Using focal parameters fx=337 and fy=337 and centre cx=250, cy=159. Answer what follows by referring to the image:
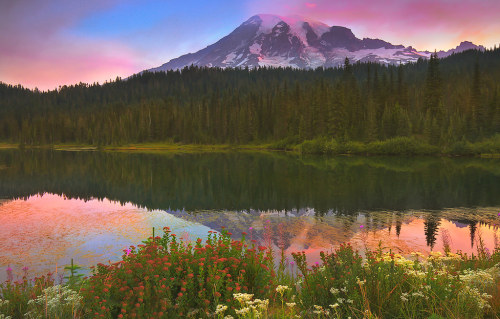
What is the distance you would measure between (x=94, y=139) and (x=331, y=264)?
186837mm

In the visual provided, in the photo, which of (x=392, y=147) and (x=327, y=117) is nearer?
(x=392, y=147)

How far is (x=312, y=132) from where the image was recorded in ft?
371

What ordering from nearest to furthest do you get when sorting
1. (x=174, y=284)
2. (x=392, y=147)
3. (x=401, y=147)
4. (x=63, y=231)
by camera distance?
1. (x=174, y=284)
2. (x=63, y=231)
3. (x=401, y=147)
4. (x=392, y=147)

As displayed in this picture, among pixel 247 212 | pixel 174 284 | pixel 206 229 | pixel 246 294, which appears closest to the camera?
pixel 246 294

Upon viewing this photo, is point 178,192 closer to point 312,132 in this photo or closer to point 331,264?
point 331,264

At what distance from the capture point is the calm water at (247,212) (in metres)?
16.9

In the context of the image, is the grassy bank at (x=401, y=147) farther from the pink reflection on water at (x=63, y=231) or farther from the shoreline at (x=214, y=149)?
the pink reflection on water at (x=63, y=231)

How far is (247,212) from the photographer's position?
25953mm

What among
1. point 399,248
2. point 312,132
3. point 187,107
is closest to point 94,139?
point 187,107

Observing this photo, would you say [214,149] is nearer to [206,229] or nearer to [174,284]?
[206,229]

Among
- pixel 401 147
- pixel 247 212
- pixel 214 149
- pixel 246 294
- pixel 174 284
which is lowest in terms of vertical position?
pixel 247 212

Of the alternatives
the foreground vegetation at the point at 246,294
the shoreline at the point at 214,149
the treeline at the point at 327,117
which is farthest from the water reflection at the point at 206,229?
the treeline at the point at 327,117

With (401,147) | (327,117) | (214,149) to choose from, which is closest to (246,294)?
(401,147)

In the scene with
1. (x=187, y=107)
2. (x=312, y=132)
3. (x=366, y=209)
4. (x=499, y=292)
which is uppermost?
(x=187, y=107)
